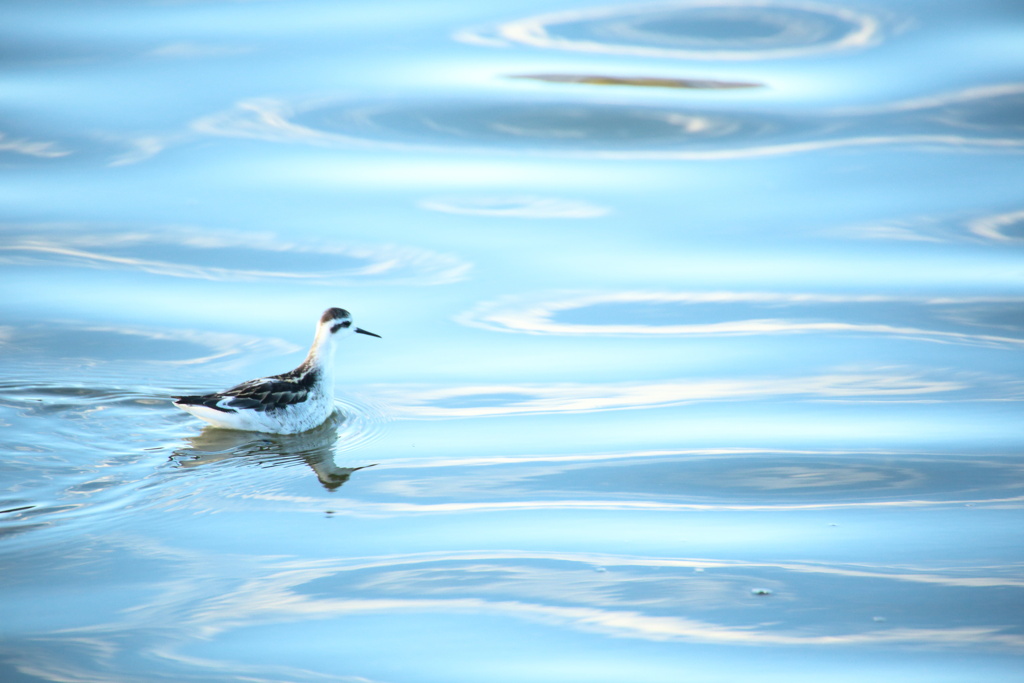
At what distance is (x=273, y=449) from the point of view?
7414 mm

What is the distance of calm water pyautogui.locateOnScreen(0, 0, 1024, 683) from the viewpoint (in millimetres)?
5289

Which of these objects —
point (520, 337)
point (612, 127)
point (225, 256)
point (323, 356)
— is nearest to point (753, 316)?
point (520, 337)

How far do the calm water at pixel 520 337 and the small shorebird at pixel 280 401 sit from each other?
15 cm

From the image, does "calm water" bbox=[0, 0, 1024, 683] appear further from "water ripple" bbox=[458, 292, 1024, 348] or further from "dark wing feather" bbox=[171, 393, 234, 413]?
"dark wing feather" bbox=[171, 393, 234, 413]

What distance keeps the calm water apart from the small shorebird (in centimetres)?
15

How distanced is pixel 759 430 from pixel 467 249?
3857 millimetres

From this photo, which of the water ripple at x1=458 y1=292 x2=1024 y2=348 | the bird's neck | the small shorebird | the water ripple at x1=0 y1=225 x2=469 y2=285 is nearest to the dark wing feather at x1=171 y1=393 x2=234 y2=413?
the small shorebird

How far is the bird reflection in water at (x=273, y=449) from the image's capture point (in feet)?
22.8

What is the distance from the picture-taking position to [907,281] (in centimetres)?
988

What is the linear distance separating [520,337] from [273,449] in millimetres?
2321

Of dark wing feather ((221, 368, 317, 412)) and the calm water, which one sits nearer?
→ the calm water

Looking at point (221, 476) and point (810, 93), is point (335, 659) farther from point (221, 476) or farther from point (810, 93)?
point (810, 93)

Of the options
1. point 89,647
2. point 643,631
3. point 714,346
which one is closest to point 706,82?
point 714,346

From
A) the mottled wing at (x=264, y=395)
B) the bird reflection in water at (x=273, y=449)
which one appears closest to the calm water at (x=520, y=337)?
the bird reflection in water at (x=273, y=449)
